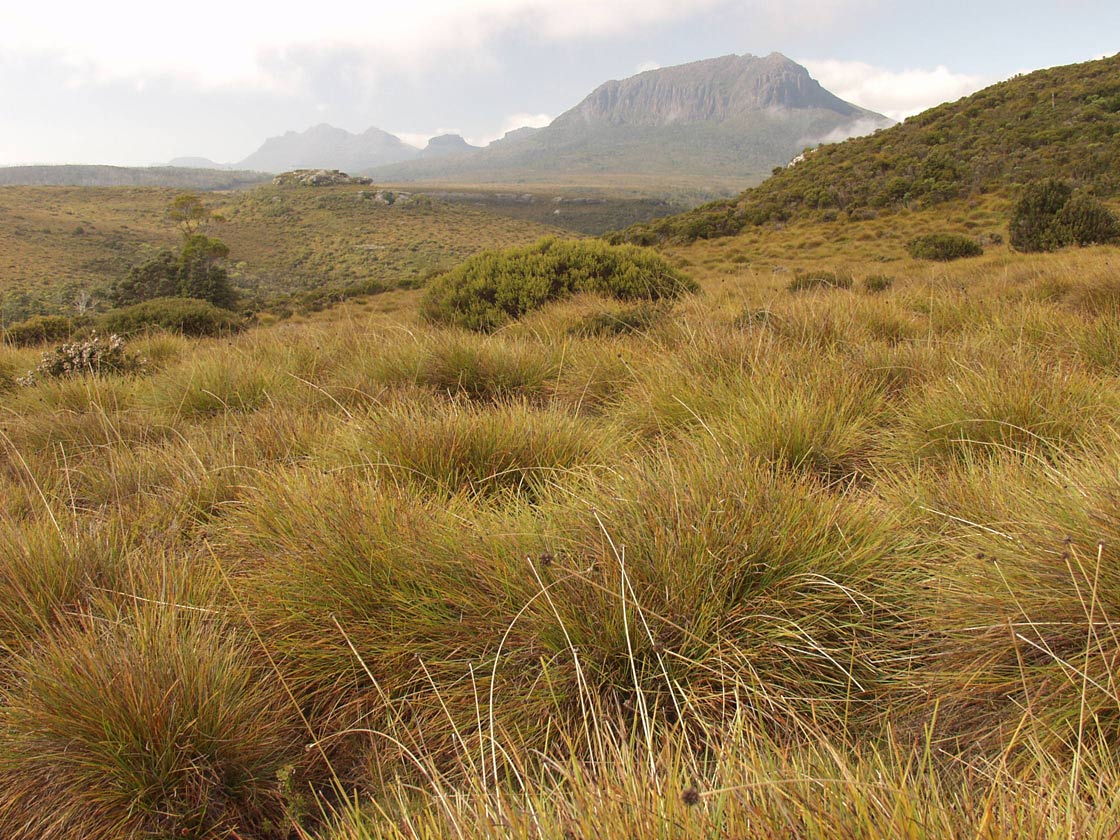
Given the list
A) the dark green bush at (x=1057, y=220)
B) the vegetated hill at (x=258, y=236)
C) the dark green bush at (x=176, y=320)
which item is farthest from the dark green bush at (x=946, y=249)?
the vegetated hill at (x=258, y=236)

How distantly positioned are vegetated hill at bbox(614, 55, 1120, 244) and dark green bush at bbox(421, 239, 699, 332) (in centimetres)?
2321

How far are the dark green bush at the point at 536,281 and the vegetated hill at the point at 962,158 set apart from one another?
2321 centimetres

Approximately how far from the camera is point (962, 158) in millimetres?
28922

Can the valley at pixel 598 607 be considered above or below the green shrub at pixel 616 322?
A: below

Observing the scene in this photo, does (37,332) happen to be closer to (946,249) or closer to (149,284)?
(946,249)

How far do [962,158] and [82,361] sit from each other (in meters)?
35.9

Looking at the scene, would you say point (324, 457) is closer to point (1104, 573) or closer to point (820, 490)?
point (820, 490)

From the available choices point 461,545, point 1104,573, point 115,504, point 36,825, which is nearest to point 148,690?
point 36,825

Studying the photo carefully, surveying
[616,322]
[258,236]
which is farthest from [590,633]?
[258,236]

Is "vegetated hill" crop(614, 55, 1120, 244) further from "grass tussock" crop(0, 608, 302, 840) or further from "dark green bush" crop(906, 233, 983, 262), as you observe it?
"grass tussock" crop(0, 608, 302, 840)

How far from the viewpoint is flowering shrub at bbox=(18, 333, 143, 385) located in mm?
4980

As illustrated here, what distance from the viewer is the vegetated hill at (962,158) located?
83.8ft

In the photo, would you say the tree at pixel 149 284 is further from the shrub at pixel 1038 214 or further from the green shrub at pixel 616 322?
the shrub at pixel 1038 214

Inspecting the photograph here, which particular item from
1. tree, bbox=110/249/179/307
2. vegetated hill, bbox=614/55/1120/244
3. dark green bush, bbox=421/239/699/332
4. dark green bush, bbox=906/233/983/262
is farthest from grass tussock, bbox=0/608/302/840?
tree, bbox=110/249/179/307
